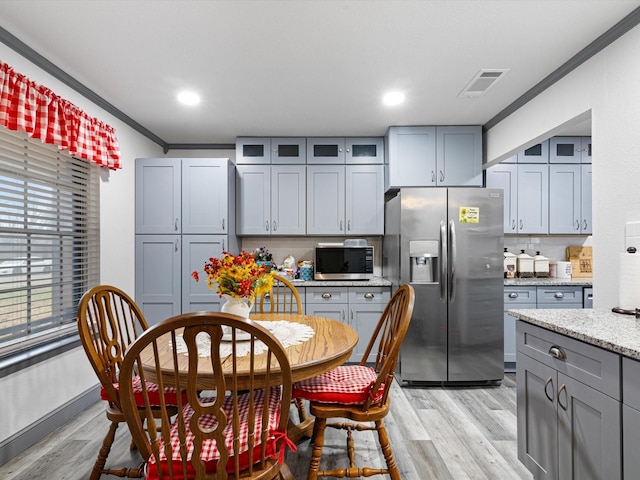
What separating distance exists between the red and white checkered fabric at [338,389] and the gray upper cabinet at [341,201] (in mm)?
2241

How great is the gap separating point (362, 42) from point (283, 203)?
6.73 feet

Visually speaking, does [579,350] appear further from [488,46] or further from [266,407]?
[488,46]

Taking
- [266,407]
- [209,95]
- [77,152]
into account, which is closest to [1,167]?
[77,152]

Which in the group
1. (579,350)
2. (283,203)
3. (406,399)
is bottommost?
(406,399)

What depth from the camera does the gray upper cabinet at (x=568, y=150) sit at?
3787 mm

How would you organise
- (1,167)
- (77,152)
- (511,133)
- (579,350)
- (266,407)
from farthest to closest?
(511,133)
(77,152)
(1,167)
(579,350)
(266,407)

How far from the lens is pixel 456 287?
3131 mm

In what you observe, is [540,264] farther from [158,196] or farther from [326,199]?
[158,196]

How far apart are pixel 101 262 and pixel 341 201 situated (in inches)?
92.8

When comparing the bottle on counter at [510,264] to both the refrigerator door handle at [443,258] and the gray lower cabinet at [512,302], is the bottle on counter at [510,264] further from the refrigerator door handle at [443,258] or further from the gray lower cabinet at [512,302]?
the refrigerator door handle at [443,258]

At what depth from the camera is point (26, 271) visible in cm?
224

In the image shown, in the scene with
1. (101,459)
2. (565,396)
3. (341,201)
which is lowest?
(101,459)

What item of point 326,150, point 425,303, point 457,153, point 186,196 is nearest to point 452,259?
point 425,303

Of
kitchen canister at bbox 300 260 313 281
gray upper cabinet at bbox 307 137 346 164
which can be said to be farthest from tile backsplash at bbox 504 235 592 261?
kitchen canister at bbox 300 260 313 281
